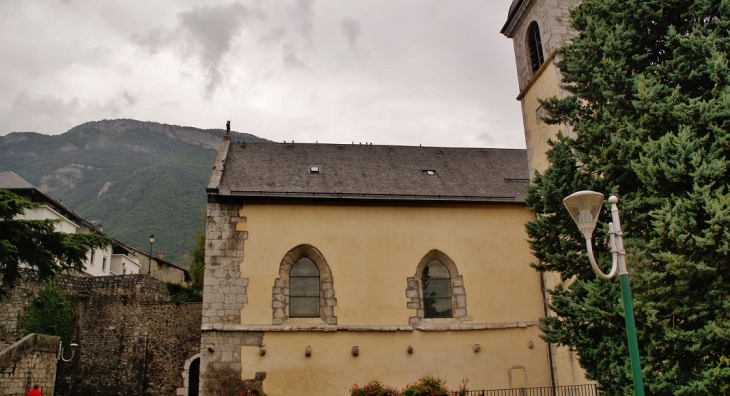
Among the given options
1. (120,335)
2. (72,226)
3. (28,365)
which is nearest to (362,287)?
(28,365)

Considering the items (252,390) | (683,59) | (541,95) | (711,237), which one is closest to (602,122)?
(683,59)

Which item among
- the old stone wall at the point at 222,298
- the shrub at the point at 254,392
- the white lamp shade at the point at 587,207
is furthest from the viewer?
the old stone wall at the point at 222,298

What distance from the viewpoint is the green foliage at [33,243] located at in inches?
599

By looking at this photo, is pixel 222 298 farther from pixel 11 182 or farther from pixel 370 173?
pixel 11 182

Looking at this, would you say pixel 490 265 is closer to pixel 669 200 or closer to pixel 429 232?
pixel 429 232

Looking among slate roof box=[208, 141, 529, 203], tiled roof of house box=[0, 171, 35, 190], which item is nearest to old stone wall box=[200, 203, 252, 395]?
slate roof box=[208, 141, 529, 203]

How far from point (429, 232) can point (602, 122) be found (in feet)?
26.1

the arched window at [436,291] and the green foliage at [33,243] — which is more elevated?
the green foliage at [33,243]

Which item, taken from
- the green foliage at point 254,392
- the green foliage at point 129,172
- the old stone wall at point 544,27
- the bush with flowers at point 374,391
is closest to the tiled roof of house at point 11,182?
the green foliage at point 129,172

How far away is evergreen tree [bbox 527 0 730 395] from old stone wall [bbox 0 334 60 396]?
13993 millimetres

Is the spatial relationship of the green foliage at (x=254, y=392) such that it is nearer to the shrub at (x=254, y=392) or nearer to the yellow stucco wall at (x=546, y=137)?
the shrub at (x=254, y=392)

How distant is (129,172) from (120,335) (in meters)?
84.5

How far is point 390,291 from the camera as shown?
16641 millimetres

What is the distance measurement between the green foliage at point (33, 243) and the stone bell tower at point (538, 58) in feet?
43.1
